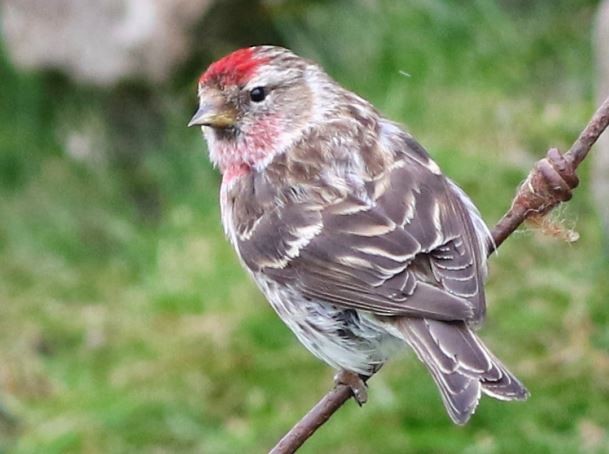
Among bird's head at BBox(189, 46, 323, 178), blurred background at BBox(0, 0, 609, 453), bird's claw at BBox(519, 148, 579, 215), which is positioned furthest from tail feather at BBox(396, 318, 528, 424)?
blurred background at BBox(0, 0, 609, 453)

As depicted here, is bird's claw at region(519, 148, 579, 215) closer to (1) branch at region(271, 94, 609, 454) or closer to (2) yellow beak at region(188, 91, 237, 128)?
(1) branch at region(271, 94, 609, 454)

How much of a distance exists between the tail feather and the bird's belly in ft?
0.49

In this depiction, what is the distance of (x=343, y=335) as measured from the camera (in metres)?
3.51

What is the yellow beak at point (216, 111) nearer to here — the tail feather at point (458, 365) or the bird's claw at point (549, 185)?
the tail feather at point (458, 365)

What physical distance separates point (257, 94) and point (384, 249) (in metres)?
0.75

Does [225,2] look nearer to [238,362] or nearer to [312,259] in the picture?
[238,362]

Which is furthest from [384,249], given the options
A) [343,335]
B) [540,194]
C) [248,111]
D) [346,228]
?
[248,111]


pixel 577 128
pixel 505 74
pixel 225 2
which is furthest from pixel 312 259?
pixel 225 2

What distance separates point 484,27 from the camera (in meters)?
6.98

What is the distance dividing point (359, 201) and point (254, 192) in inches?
12.8

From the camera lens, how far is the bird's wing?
332cm

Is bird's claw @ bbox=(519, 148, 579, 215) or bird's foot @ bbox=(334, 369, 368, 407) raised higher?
bird's claw @ bbox=(519, 148, 579, 215)

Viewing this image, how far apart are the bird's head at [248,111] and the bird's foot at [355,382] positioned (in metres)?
0.64

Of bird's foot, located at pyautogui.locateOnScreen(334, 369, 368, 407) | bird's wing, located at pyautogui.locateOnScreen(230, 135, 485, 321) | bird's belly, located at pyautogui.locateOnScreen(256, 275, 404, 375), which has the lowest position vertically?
bird's foot, located at pyautogui.locateOnScreen(334, 369, 368, 407)
